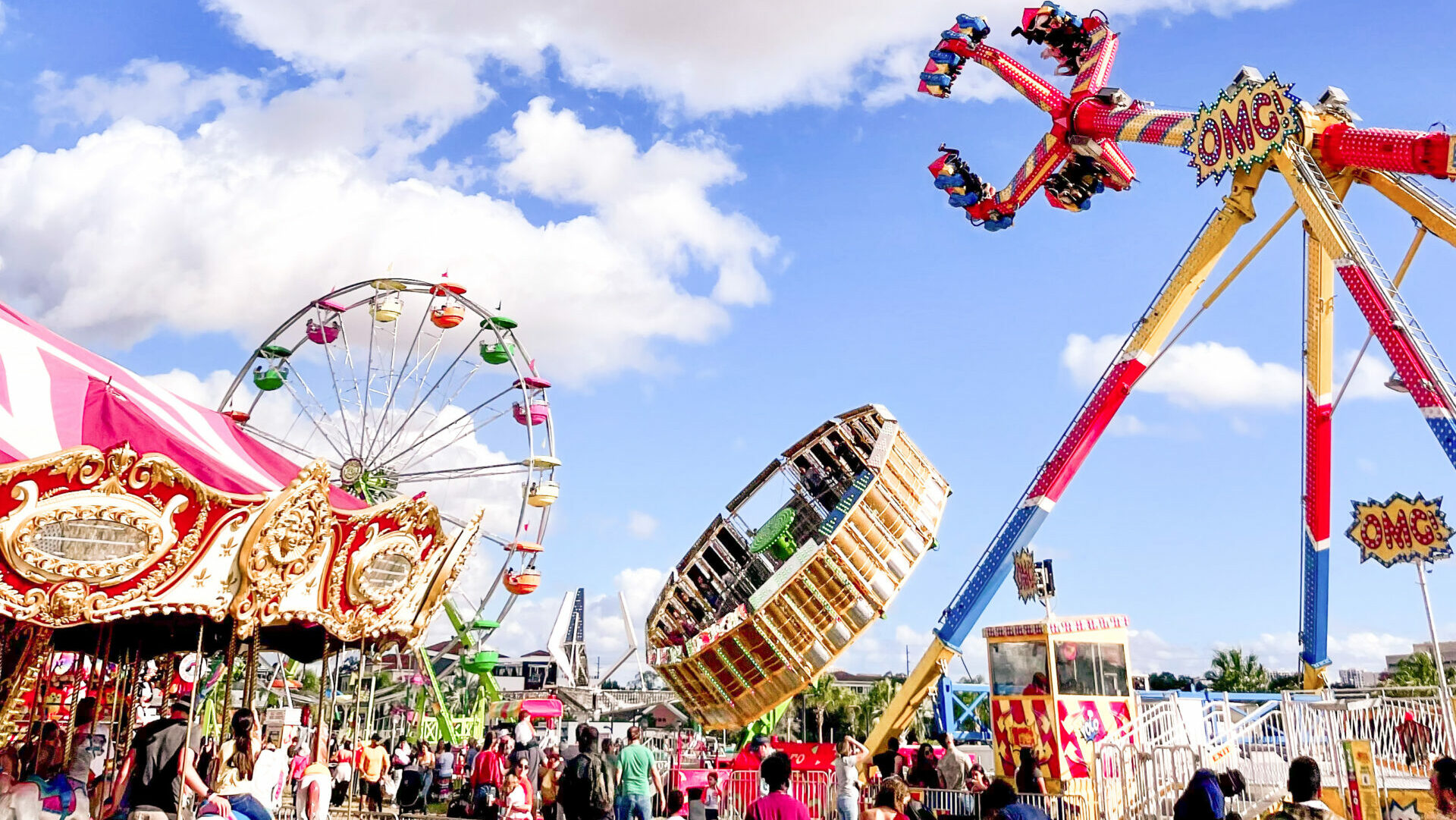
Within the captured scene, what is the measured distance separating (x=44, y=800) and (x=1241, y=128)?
679 inches

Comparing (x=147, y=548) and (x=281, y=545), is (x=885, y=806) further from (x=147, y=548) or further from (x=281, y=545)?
(x=147, y=548)

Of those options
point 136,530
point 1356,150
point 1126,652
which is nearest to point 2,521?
point 136,530

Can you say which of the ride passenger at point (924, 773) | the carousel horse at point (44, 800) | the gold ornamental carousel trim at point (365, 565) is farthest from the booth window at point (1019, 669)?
the carousel horse at point (44, 800)

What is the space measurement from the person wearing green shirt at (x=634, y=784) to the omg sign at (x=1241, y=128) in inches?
501

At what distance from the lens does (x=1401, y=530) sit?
1455cm

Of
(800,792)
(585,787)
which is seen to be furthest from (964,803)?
(585,787)

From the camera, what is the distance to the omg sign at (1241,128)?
15.1m

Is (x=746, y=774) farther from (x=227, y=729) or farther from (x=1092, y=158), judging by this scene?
(x=1092, y=158)

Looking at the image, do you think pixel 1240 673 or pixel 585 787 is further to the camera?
pixel 1240 673

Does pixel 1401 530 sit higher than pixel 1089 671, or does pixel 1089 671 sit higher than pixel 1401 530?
pixel 1401 530

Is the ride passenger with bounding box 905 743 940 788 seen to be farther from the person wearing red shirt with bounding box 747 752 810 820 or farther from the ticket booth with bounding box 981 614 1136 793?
the person wearing red shirt with bounding box 747 752 810 820

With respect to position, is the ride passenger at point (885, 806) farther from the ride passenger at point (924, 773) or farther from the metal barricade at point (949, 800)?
the ride passenger at point (924, 773)

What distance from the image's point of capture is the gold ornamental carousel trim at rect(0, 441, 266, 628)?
8.70 m

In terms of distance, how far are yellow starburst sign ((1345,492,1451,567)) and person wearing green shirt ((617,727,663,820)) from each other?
11.5 m
